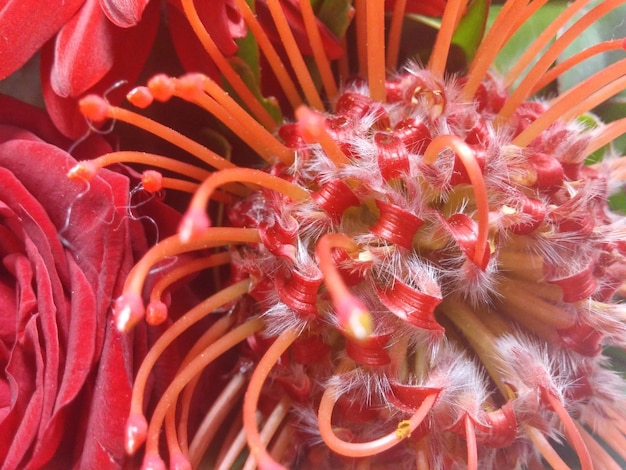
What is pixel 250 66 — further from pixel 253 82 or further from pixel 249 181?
pixel 249 181

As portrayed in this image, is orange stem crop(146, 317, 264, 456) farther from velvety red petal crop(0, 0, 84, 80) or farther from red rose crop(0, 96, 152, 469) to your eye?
velvety red petal crop(0, 0, 84, 80)

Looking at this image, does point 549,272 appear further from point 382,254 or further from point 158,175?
point 158,175

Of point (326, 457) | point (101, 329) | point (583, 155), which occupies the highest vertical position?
point (583, 155)

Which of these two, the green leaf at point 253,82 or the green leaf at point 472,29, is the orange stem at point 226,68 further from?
the green leaf at point 472,29

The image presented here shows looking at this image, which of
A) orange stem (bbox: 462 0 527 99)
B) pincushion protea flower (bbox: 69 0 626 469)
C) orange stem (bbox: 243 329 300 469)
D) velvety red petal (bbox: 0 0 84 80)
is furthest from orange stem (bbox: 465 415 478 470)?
velvety red petal (bbox: 0 0 84 80)

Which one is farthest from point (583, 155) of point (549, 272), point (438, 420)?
point (438, 420)

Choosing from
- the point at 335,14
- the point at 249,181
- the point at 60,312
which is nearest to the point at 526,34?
the point at 335,14
